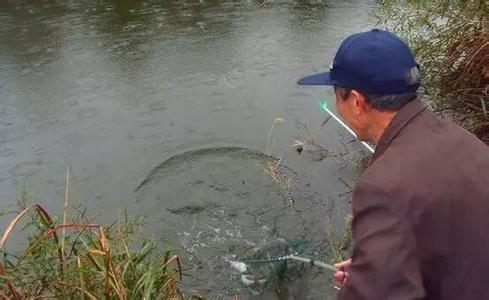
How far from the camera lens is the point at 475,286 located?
1.66 m

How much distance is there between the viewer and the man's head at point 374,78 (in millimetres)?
1762

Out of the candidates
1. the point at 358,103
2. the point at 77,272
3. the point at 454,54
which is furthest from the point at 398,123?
the point at 454,54

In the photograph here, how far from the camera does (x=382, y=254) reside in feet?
4.90

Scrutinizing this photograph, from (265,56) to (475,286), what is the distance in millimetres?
7362

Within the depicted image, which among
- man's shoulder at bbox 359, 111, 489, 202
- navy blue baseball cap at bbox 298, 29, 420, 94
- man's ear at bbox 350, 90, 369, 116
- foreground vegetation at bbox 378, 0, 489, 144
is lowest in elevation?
foreground vegetation at bbox 378, 0, 489, 144

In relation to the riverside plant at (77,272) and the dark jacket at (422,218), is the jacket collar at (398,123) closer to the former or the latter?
the dark jacket at (422,218)

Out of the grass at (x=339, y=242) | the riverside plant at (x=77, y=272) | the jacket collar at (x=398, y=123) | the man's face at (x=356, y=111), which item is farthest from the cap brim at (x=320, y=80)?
the grass at (x=339, y=242)

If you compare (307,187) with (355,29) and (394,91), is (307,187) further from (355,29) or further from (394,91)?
(355,29)

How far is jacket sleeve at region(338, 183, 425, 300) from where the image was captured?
1.49 m

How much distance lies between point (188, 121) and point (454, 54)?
315 centimetres

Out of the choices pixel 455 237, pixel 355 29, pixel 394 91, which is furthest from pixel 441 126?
pixel 355 29

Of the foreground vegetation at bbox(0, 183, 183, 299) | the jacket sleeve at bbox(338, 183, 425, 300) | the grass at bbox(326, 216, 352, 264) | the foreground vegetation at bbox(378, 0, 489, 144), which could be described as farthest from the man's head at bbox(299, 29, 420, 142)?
the foreground vegetation at bbox(378, 0, 489, 144)

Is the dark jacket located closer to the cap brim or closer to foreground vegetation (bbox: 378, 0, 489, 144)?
the cap brim

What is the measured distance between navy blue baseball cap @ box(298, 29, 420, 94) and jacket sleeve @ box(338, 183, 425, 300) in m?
0.36
